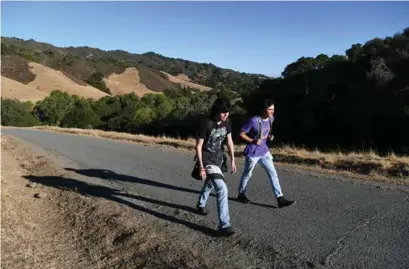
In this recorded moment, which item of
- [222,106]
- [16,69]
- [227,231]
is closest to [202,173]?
[227,231]

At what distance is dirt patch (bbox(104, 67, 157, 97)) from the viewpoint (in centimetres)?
13845

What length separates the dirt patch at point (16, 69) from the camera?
122312 mm

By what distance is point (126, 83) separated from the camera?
14812 centimetres

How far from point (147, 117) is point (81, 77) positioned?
8810 centimetres

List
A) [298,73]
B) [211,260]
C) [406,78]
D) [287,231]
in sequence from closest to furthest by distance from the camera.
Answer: [211,260], [287,231], [406,78], [298,73]

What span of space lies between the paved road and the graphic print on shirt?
117cm

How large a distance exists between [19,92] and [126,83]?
47239mm

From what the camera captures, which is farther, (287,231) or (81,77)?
(81,77)

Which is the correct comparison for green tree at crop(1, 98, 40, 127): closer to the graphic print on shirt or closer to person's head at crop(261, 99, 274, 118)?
person's head at crop(261, 99, 274, 118)

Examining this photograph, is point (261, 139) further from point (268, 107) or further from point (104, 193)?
point (104, 193)

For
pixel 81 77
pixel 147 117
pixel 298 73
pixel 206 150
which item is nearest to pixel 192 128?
pixel 298 73

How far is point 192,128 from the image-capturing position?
4734cm

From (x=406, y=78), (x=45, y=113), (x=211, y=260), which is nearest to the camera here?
(x=211, y=260)

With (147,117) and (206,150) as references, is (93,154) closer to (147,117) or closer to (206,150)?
(206,150)
